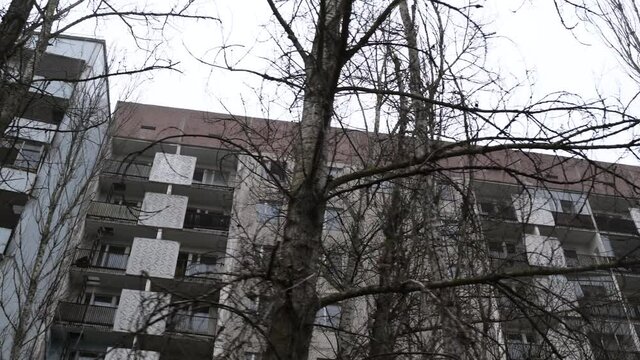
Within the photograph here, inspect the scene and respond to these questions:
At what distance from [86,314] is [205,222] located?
5.94 m

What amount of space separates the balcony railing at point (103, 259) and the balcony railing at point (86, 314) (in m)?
1.62

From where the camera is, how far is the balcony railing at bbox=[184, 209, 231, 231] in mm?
23938

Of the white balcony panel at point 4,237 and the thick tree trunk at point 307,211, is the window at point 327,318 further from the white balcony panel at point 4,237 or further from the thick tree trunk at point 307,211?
the white balcony panel at point 4,237

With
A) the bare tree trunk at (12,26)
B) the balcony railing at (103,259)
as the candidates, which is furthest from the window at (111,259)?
the bare tree trunk at (12,26)

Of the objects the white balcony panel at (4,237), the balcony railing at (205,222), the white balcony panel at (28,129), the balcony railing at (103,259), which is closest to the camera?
the white balcony panel at (28,129)

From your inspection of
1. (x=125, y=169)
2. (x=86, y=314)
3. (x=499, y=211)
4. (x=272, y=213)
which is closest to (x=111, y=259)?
(x=86, y=314)

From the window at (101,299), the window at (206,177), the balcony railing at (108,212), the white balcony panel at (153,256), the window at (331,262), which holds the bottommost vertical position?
the window at (331,262)

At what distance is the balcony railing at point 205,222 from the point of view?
78.5 feet

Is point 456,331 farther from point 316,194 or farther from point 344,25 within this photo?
point 344,25

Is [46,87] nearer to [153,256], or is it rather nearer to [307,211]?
[307,211]

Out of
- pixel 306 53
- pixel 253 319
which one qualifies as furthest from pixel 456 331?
pixel 306 53

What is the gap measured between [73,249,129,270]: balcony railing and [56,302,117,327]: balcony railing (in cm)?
162

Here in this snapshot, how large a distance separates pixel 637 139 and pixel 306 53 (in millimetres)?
1946

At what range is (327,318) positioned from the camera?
10336 millimetres
